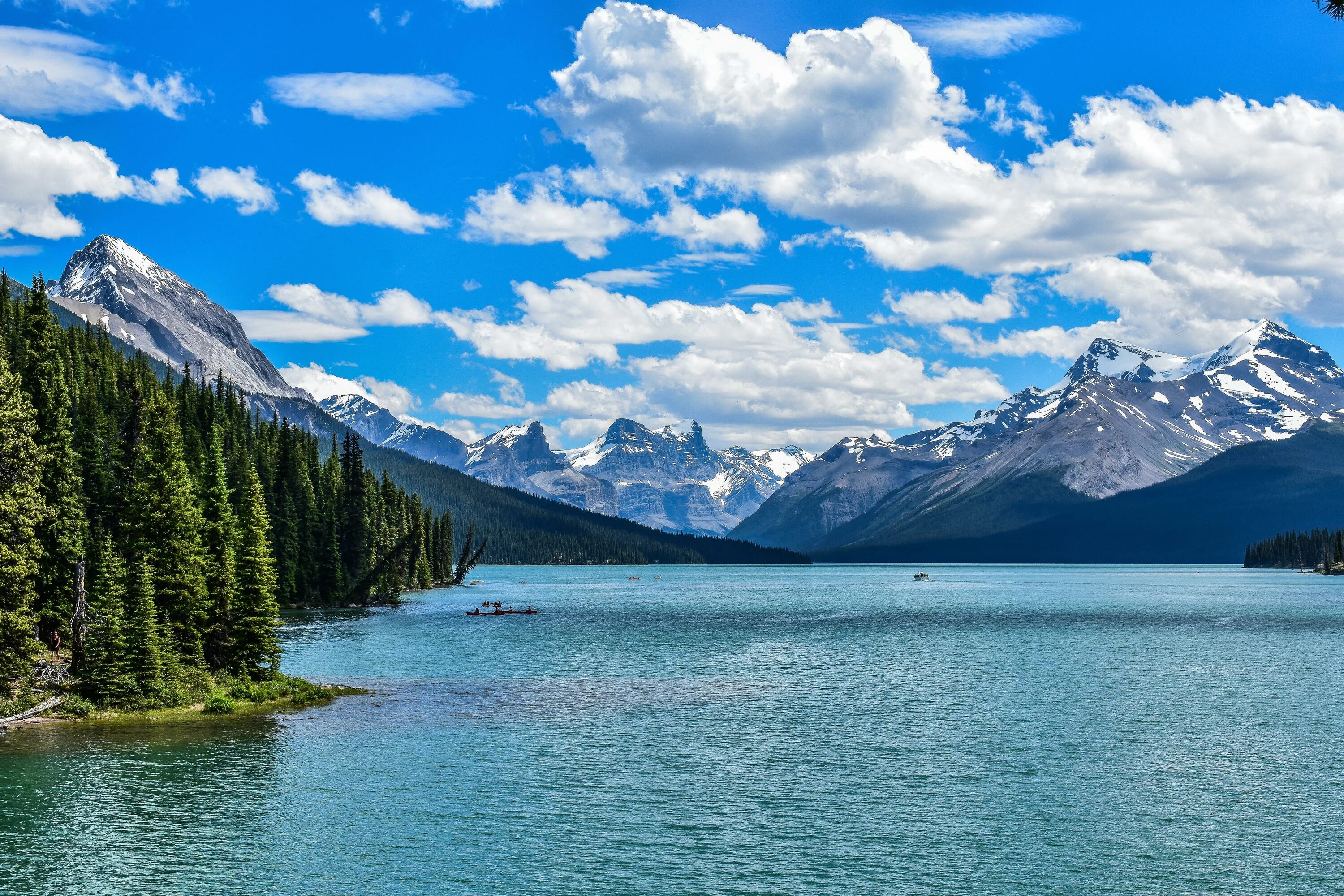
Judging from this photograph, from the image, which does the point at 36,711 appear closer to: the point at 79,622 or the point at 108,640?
the point at 108,640

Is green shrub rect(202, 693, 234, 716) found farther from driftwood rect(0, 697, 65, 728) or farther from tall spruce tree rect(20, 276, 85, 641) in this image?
tall spruce tree rect(20, 276, 85, 641)

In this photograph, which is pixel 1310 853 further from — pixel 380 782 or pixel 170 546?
pixel 170 546

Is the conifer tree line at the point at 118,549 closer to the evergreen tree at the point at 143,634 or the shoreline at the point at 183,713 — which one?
the evergreen tree at the point at 143,634

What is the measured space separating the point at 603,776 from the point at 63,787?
24.2m

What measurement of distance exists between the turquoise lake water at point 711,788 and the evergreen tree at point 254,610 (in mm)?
7826

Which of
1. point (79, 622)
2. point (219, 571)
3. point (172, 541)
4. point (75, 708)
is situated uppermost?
point (172, 541)

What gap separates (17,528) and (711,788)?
4402 centimetres

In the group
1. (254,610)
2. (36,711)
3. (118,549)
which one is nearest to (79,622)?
(118,549)

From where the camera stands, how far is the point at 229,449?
162 meters

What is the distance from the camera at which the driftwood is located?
2458 inches

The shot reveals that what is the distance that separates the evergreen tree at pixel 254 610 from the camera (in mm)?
78500

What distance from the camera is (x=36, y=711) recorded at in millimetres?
64750

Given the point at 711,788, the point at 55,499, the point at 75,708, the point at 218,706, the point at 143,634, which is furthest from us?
the point at 55,499

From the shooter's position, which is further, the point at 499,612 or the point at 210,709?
the point at 499,612
